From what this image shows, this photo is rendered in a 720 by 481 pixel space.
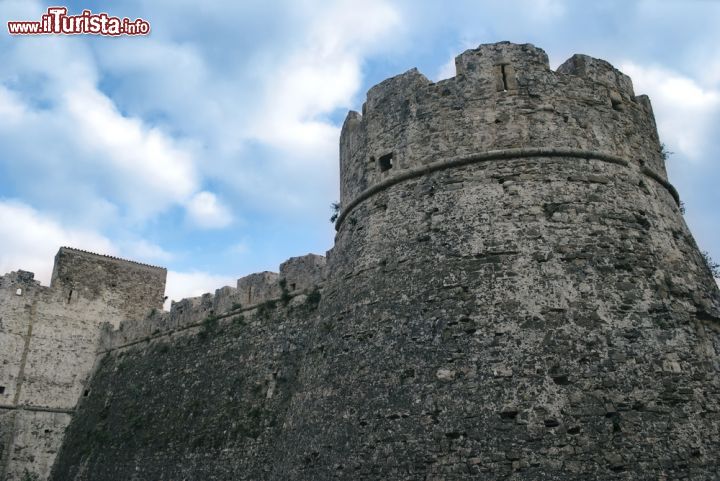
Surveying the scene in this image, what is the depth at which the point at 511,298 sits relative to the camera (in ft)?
23.4

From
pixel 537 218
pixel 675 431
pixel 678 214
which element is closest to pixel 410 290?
pixel 537 218

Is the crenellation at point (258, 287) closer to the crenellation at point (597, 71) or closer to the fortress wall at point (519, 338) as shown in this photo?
the fortress wall at point (519, 338)

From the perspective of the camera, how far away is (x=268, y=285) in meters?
13.4

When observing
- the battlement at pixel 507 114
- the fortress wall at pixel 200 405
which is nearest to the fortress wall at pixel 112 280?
the fortress wall at pixel 200 405

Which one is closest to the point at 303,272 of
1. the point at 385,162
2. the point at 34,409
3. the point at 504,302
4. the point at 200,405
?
the point at 200,405

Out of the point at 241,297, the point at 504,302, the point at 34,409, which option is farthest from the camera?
the point at 34,409

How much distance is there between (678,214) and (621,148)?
4.37ft

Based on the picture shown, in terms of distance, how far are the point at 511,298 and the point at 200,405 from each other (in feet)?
26.5

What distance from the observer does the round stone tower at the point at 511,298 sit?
6391mm

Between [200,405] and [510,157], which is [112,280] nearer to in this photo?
[200,405]

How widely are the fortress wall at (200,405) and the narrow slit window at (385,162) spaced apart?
7.91 ft

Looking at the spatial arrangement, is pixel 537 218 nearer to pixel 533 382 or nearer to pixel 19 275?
pixel 533 382

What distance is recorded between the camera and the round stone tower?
6391mm

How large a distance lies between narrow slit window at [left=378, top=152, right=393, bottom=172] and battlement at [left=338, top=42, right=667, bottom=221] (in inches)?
0.6
